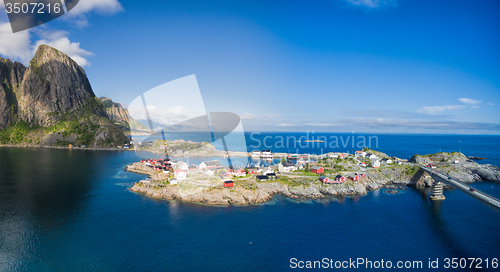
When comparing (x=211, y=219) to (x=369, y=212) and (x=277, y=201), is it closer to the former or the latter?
(x=277, y=201)

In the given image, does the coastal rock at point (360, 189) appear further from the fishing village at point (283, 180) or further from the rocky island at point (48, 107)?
the rocky island at point (48, 107)

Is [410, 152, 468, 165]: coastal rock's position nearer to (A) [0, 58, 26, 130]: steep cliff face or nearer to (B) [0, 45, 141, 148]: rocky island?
(B) [0, 45, 141, 148]: rocky island

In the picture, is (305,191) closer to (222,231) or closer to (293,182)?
(293,182)

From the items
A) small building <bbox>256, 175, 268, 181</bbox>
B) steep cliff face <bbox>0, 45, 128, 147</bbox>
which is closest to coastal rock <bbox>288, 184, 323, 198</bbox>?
small building <bbox>256, 175, 268, 181</bbox>

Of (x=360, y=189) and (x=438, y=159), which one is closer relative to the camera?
(x=360, y=189)

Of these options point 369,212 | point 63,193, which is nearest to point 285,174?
point 369,212

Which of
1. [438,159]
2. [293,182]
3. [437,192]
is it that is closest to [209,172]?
[293,182]
